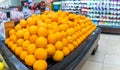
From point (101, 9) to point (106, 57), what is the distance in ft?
7.74

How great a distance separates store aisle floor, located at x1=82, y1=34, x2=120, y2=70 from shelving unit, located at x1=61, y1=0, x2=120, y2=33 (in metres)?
0.84

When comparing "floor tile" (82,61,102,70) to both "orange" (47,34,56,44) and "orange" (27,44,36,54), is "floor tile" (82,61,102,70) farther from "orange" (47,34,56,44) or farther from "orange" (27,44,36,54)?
"orange" (27,44,36,54)

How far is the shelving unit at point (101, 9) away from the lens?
5.43 metres

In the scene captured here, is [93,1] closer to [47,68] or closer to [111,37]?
[111,37]

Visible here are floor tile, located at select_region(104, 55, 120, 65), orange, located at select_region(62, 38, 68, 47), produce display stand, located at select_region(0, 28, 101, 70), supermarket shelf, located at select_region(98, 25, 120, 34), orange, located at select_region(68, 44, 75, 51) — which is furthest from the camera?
supermarket shelf, located at select_region(98, 25, 120, 34)

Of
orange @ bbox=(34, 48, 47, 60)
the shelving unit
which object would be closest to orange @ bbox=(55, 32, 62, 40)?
orange @ bbox=(34, 48, 47, 60)

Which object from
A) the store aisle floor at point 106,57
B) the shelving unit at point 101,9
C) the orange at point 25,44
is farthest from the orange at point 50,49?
the shelving unit at point 101,9

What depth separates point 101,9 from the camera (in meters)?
5.57

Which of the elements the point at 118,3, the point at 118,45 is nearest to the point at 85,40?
the point at 118,45

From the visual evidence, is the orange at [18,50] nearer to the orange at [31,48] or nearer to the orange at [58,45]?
the orange at [31,48]

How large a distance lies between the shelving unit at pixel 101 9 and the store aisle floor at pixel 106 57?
2.76ft

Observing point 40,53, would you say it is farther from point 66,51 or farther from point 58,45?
point 66,51

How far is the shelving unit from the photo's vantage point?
543 cm

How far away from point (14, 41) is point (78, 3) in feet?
13.5
